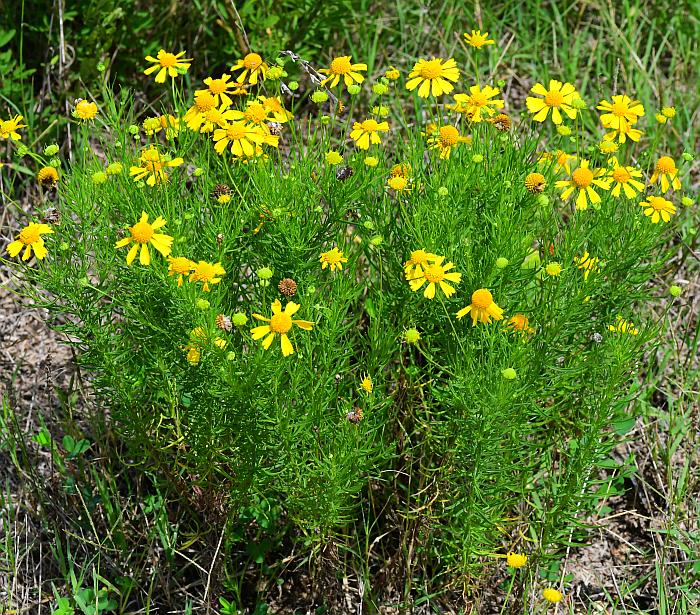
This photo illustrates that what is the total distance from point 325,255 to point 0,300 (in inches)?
79.4

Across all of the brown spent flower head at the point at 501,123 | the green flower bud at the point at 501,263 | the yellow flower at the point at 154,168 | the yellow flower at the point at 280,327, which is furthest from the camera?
the brown spent flower head at the point at 501,123

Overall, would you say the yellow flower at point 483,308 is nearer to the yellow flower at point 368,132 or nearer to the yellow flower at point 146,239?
the yellow flower at point 368,132

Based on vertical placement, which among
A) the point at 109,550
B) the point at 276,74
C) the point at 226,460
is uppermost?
the point at 276,74

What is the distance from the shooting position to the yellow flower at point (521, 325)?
2073mm

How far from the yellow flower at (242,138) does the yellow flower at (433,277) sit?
0.47 meters

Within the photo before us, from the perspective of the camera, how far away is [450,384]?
210cm

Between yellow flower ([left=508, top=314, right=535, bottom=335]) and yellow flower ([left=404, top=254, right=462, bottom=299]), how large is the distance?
194 millimetres

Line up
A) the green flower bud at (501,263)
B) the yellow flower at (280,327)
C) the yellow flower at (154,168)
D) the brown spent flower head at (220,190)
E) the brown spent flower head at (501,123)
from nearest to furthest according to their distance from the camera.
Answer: the yellow flower at (280,327) → the green flower bud at (501,263) → the yellow flower at (154,168) → the brown spent flower head at (220,190) → the brown spent flower head at (501,123)

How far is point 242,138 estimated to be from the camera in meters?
2.14

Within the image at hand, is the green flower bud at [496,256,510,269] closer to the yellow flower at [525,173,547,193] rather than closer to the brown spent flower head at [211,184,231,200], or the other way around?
the yellow flower at [525,173,547,193]

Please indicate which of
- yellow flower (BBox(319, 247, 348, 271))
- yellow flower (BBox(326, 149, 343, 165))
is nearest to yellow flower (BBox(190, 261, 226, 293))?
yellow flower (BBox(319, 247, 348, 271))

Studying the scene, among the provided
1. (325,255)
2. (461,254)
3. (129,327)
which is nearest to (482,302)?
(461,254)

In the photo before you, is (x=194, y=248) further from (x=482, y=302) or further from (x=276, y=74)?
(x=482, y=302)

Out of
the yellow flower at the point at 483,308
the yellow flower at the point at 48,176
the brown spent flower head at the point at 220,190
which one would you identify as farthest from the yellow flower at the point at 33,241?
the yellow flower at the point at 483,308
